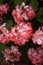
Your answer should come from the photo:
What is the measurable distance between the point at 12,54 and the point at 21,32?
1.36 feet

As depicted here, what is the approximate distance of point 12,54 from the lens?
2174 mm

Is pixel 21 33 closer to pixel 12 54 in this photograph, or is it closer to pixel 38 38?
pixel 38 38

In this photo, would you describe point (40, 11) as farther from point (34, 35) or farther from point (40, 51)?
point (40, 51)

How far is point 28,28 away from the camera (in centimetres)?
183

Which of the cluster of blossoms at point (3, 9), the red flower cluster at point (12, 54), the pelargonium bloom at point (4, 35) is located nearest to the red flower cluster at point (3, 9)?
the cluster of blossoms at point (3, 9)

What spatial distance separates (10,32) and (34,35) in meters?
0.21

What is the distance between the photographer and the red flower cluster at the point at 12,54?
215 centimetres

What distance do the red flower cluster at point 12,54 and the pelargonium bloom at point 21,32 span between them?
0.94ft

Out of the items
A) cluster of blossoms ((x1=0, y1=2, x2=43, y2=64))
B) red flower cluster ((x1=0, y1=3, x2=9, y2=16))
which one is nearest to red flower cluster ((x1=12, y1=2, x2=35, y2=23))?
cluster of blossoms ((x1=0, y1=2, x2=43, y2=64))

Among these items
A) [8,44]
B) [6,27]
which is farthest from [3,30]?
[8,44]

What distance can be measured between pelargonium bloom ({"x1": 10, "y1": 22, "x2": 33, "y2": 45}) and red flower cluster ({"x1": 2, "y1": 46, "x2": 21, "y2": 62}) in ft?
0.94

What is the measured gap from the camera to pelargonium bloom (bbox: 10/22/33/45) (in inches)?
71.6

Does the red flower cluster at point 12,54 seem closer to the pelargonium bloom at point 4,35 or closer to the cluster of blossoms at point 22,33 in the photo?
the cluster of blossoms at point 22,33

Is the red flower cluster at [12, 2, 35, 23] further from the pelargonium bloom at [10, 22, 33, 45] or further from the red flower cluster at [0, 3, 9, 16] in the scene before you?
the red flower cluster at [0, 3, 9, 16]
